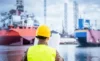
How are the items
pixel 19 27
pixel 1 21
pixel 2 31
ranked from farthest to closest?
1. pixel 19 27
2. pixel 2 31
3. pixel 1 21

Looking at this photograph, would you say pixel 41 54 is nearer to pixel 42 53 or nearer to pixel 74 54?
pixel 42 53

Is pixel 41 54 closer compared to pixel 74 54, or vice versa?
pixel 41 54

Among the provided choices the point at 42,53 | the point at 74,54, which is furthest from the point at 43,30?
the point at 74,54

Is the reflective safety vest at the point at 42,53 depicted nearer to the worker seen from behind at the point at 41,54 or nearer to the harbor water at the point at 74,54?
the worker seen from behind at the point at 41,54

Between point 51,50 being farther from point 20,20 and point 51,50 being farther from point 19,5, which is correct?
point 20,20

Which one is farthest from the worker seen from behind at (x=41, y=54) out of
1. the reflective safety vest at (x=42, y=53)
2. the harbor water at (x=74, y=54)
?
the harbor water at (x=74, y=54)

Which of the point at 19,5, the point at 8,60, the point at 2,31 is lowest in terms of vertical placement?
the point at 8,60

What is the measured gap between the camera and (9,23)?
11.0 meters

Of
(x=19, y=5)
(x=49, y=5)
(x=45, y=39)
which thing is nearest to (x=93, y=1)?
(x=49, y=5)

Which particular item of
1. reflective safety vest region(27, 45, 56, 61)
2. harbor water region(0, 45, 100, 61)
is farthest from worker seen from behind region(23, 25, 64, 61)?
harbor water region(0, 45, 100, 61)

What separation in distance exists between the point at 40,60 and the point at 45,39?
0.35 feet

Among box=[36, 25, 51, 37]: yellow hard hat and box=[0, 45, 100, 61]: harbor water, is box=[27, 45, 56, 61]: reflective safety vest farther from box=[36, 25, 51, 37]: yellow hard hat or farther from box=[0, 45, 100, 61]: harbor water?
box=[0, 45, 100, 61]: harbor water

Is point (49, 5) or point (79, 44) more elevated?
point (49, 5)

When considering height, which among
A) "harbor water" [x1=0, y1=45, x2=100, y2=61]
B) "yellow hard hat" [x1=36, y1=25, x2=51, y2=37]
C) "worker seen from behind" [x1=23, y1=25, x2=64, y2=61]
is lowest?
"harbor water" [x1=0, y1=45, x2=100, y2=61]
